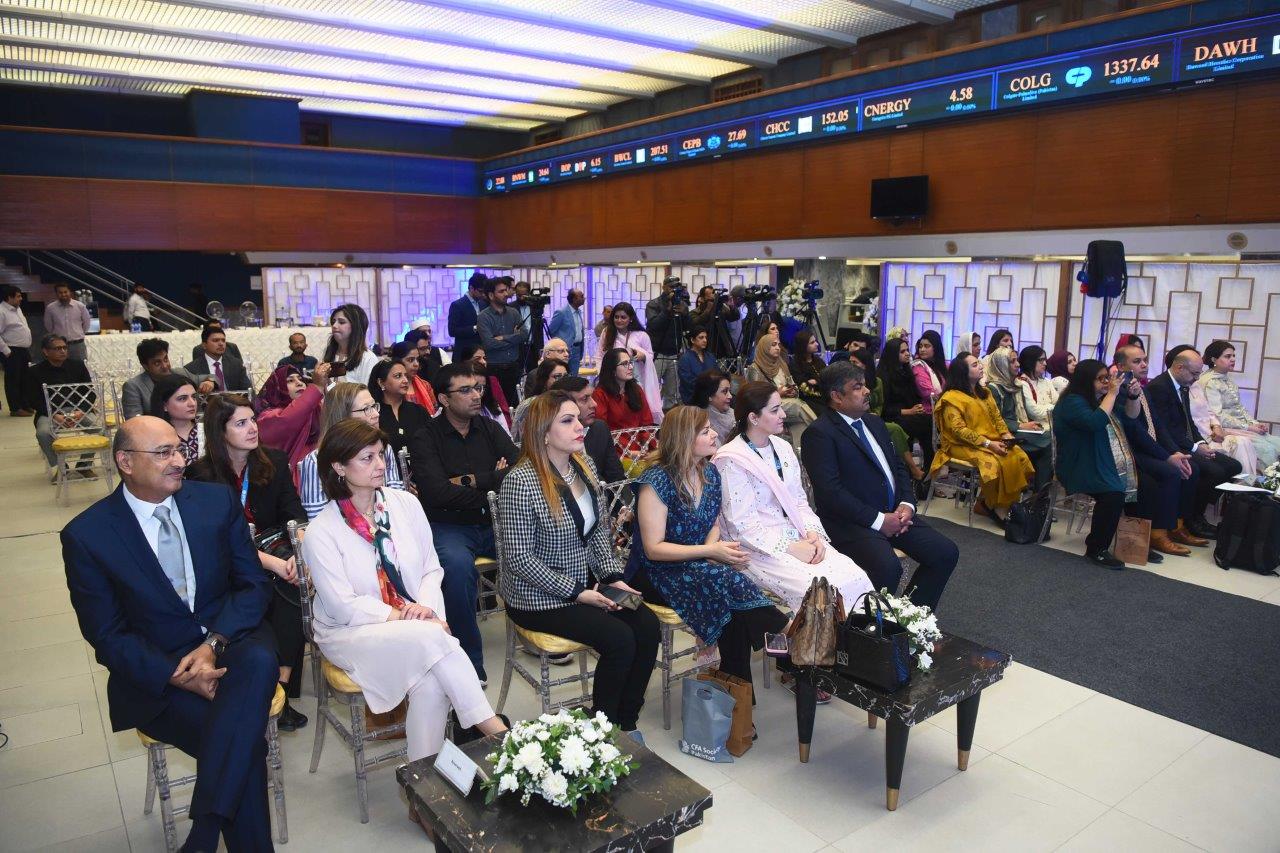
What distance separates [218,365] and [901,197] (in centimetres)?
765

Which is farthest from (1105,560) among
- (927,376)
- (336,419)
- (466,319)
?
(466,319)

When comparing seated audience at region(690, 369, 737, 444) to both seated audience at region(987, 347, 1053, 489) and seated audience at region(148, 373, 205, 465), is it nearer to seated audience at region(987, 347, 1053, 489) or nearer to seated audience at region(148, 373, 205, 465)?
seated audience at region(987, 347, 1053, 489)

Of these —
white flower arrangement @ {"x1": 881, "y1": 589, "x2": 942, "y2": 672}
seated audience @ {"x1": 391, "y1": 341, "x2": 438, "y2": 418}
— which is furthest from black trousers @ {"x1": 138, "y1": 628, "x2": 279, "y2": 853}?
seated audience @ {"x1": 391, "y1": 341, "x2": 438, "y2": 418}

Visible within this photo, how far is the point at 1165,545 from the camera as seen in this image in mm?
6590

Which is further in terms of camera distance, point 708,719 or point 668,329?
point 668,329

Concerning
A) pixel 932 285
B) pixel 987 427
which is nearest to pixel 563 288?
pixel 932 285

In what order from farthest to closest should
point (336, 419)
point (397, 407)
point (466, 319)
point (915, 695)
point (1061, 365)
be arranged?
point (466, 319), point (1061, 365), point (397, 407), point (336, 419), point (915, 695)

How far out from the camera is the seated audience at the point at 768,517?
421 cm

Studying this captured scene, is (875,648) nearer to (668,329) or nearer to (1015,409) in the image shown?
(1015,409)

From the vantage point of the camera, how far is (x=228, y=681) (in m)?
2.95

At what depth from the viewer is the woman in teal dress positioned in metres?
3.89


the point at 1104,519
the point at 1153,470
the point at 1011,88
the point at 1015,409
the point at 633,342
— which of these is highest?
the point at 1011,88

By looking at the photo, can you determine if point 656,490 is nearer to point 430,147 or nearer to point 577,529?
point 577,529

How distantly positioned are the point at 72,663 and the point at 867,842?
4.23 metres
